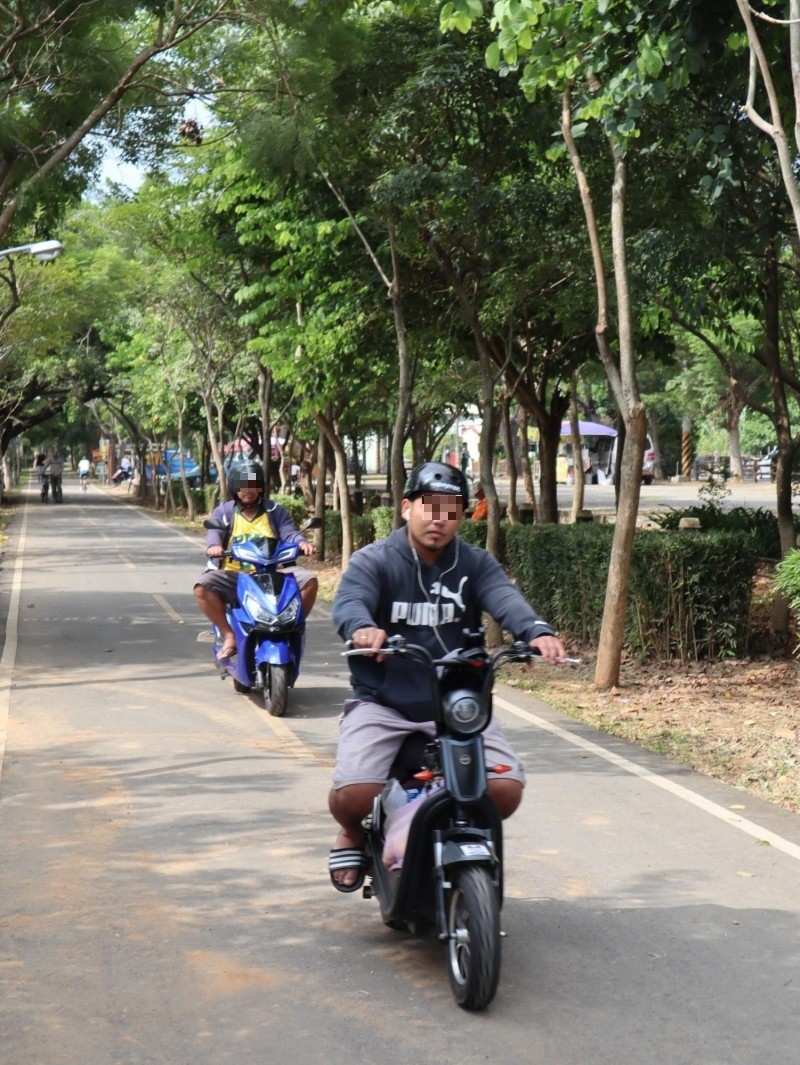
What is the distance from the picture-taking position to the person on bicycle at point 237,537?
10.9m

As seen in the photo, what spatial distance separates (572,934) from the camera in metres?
5.37

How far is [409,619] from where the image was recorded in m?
5.16

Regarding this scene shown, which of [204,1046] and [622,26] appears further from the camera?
[622,26]

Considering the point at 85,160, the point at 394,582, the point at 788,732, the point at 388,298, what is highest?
the point at 85,160

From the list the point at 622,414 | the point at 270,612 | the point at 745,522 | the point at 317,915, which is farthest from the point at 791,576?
the point at 745,522

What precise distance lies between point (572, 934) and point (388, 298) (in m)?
13.4

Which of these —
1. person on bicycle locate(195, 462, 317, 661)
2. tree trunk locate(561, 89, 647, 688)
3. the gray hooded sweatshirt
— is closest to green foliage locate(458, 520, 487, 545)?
tree trunk locate(561, 89, 647, 688)

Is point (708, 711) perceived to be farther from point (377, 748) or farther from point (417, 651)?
point (417, 651)

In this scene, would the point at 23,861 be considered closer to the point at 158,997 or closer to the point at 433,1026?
the point at 158,997

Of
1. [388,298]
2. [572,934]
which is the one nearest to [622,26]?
[572,934]

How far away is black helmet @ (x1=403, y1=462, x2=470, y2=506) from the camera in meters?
5.06

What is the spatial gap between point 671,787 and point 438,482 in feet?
11.9

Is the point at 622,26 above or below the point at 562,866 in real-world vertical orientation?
above

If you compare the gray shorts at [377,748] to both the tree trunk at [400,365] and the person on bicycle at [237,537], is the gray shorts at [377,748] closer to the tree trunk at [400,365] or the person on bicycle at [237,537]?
the person on bicycle at [237,537]
